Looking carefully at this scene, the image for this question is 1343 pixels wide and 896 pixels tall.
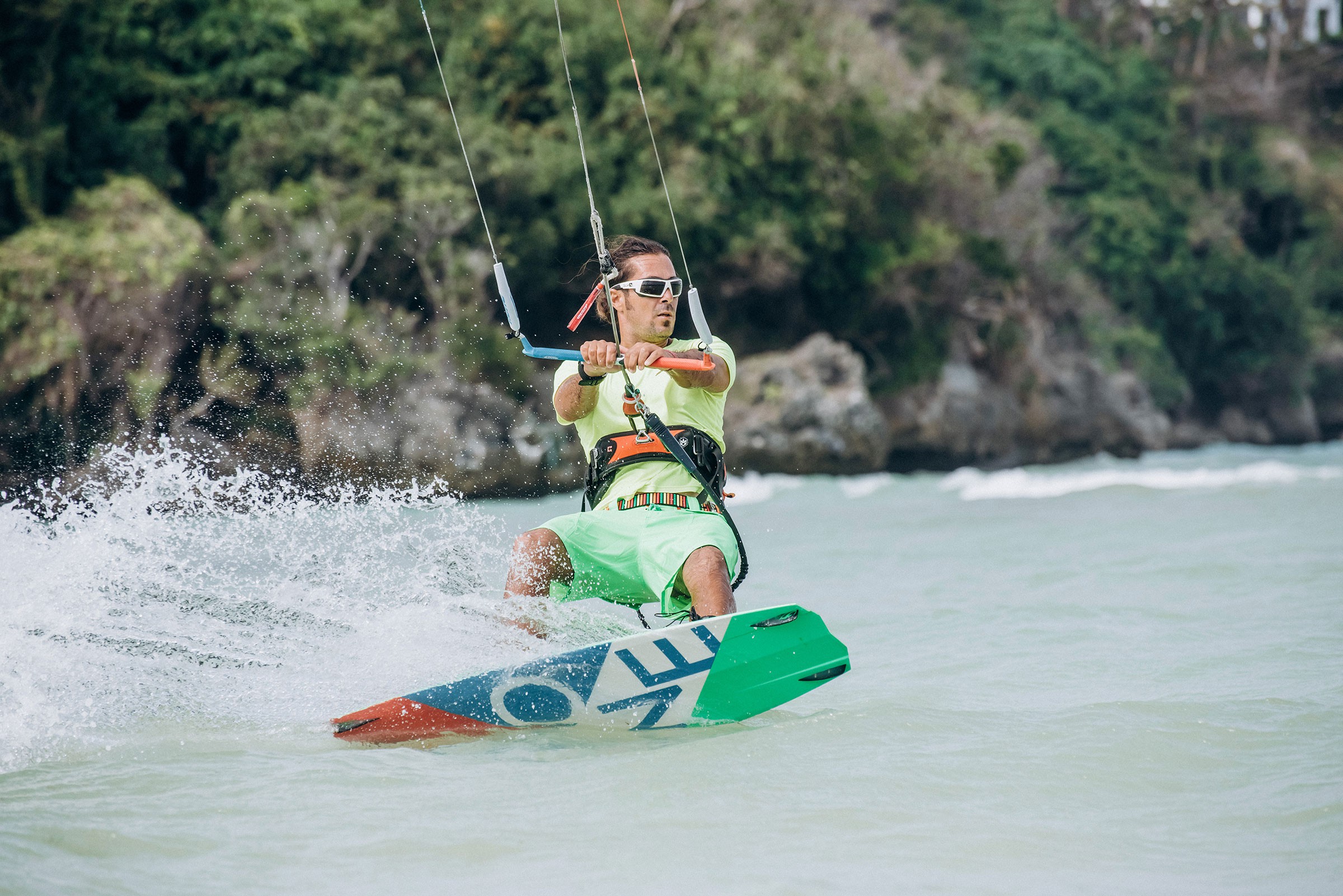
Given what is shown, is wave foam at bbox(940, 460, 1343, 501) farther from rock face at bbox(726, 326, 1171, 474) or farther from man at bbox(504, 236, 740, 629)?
man at bbox(504, 236, 740, 629)

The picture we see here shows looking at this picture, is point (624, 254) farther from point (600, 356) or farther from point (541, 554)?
point (541, 554)

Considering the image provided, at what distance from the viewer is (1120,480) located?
16219 millimetres

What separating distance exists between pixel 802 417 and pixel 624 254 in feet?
48.0

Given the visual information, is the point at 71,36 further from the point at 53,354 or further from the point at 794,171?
the point at 794,171

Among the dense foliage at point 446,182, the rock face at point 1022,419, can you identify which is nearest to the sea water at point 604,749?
the dense foliage at point 446,182

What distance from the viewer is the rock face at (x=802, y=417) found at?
18.2 meters

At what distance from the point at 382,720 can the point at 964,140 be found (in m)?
23.0

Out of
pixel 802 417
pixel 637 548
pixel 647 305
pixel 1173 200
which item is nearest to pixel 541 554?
pixel 637 548

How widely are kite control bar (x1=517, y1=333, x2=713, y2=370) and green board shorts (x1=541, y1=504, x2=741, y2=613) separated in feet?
1.55

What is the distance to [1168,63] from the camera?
35375 millimetres

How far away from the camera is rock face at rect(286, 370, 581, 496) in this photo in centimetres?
1408

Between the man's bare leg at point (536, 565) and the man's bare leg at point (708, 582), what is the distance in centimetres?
41

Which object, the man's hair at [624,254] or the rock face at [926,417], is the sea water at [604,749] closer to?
the man's hair at [624,254]

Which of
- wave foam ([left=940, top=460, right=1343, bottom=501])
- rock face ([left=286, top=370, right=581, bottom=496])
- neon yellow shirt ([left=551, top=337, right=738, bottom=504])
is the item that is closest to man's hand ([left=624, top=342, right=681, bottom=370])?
neon yellow shirt ([left=551, top=337, right=738, bottom=504])
